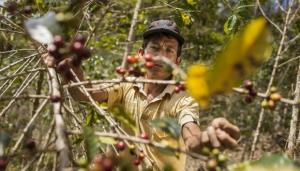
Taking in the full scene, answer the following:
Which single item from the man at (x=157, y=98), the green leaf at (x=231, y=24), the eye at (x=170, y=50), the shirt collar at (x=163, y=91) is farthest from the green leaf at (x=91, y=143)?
the green leaf at (x=231, y=24)

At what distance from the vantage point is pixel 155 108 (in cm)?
251

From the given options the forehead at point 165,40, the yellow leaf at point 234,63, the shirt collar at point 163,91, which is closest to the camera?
the yellow leaf at point 234,63

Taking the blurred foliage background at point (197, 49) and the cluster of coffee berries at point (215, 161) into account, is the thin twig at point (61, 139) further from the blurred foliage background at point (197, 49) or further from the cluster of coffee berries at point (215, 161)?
the blurred foliage background at point (197, 49)

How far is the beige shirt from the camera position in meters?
2.36

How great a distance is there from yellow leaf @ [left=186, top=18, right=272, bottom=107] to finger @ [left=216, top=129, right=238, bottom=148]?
504mm

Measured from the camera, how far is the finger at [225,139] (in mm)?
1385

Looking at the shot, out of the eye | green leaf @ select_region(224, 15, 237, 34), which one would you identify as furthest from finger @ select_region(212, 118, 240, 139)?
green leaf @ select_region(224, 15, 237, 34)

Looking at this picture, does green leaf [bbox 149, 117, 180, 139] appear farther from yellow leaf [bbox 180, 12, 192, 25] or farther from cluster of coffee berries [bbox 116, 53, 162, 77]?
yellow leaf [bbox 180, 12, 192, 25]

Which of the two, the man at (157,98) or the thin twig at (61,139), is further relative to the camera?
the man at (157,98)

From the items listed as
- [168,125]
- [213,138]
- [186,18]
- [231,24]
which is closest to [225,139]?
[213,138]

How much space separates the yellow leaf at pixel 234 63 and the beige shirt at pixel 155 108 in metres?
1.36

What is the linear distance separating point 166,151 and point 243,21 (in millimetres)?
2167

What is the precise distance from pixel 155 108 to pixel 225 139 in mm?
1142

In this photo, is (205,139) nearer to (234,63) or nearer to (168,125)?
(168,125)
